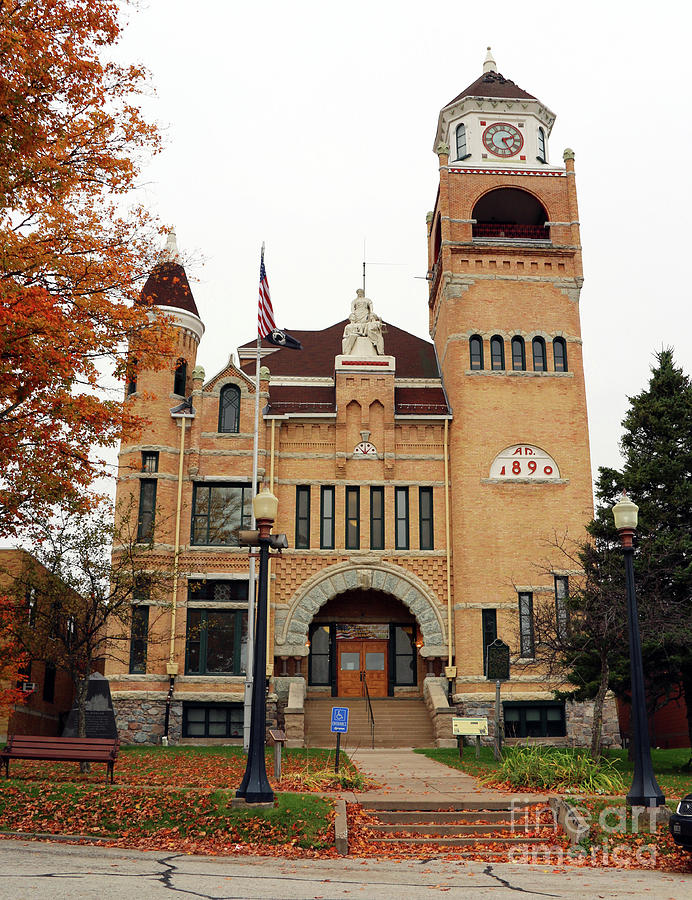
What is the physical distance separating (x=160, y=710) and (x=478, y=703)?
11.3 metres

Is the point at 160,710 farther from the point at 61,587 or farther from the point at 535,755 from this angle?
the point at 535,755

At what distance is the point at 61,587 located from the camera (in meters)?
22.8

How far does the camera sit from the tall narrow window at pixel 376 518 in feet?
113

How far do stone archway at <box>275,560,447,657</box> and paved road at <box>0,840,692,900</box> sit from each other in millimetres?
19737

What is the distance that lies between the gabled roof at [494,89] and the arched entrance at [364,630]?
21.7 meters

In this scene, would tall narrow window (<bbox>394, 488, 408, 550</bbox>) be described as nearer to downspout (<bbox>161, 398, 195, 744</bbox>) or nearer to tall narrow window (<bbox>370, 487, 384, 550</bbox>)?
tall narrow window (<bbox>370, 487, 384, 550</bbox>)

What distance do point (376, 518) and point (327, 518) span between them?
1.90 meters

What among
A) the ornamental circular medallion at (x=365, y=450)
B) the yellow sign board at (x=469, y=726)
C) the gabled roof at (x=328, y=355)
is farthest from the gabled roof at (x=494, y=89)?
the yellow sign board at (x=469, y=726)

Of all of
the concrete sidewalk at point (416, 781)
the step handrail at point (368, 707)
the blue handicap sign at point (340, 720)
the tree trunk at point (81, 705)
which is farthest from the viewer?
the step handrail at point (368, 707)

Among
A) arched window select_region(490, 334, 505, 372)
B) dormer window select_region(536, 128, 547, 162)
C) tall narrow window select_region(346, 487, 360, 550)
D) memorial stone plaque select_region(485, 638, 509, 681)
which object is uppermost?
dormer window select_region(536, 128, 547, 162)

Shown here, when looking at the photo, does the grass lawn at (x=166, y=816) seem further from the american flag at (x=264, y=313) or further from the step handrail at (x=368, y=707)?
the american flag at (x=264, y=313)

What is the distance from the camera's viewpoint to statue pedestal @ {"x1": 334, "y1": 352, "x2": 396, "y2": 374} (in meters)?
35.8

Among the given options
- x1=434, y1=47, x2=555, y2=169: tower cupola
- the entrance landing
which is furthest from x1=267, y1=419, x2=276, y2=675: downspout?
x1=434, y1=47, x2=555, y2=169: tower cupola

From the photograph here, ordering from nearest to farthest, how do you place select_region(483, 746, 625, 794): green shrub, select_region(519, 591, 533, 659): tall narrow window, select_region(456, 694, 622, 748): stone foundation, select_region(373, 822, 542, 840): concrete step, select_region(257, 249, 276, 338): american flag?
select_region(373, 822, 542, 840): concrete step, select_region(483, 746, 625, 794): green shrub, select_region(257, 249, 276, 338): american flag, select_region(456, 694, 622, 748): stone foundation, select_region(519, 591, 533, 659): tall narrow window
